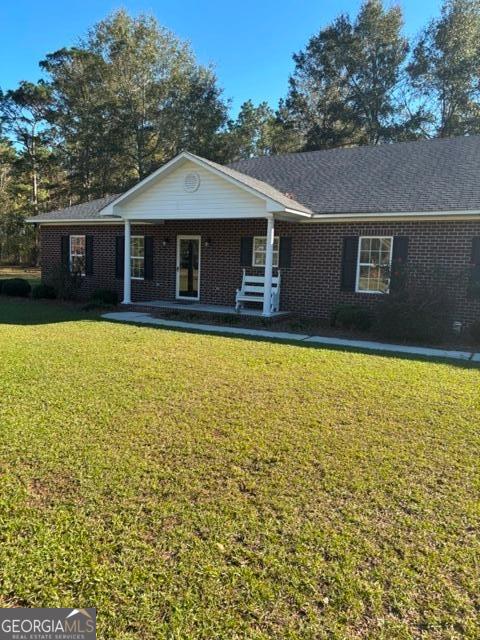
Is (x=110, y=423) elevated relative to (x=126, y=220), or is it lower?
lower

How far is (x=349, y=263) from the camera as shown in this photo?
1248 centimetres

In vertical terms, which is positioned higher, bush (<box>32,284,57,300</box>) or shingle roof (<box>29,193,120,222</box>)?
shingle roof (<box>29,193,120,222</box>)

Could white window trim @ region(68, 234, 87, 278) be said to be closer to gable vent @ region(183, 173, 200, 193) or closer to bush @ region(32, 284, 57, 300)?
bush @ region(32, 284, 57, 300)

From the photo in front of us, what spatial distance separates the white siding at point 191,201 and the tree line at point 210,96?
21243mm

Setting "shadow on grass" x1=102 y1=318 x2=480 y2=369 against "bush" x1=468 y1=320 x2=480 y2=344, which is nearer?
"shadow on grass" x1=102 y1=318 x2=480 y2=369

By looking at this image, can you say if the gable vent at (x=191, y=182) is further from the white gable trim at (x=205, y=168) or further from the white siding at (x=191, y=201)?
the white gable trim at (x=205, y=168)

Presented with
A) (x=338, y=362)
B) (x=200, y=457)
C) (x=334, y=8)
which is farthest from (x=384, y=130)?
(x=200, y=457)

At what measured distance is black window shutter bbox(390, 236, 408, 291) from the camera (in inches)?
432

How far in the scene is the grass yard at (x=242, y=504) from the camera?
94.9 inches

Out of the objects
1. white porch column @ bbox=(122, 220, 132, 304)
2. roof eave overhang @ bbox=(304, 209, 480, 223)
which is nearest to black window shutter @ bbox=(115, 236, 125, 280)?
white porch column @ bbox=(122, 220, 132, 304)

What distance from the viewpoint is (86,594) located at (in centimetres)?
245

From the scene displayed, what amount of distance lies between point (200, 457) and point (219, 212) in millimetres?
9382

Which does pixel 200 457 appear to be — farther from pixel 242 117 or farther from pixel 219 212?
pixel 242 117

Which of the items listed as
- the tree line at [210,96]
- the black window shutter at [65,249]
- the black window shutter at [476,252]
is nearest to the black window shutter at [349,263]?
the black window shutter at [476,252]
